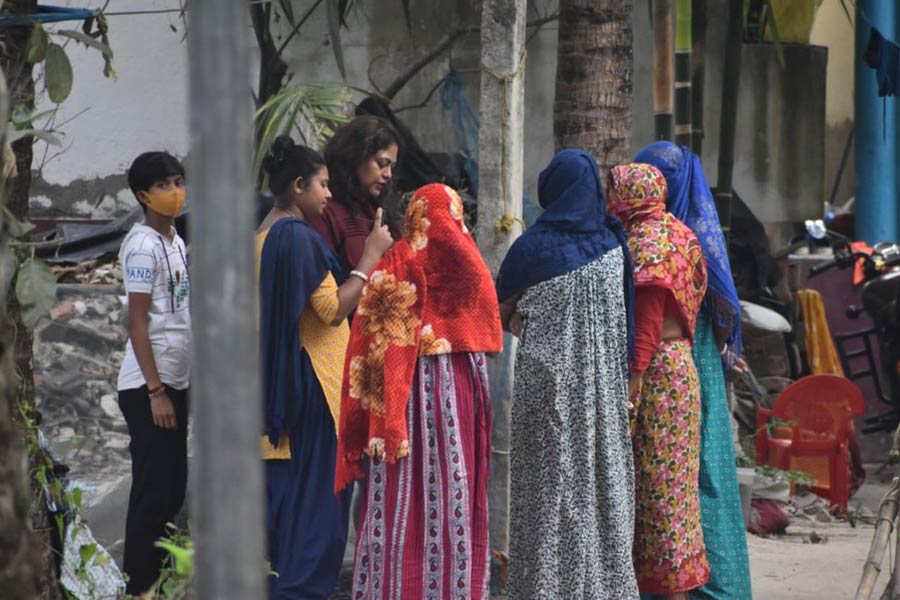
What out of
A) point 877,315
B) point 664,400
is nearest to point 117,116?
point 877,315

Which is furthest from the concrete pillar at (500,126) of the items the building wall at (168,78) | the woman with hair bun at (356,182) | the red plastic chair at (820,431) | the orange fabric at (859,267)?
the orange fabric at (859,267)

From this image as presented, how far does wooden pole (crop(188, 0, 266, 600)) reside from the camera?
1.51m

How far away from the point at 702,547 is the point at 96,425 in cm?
326

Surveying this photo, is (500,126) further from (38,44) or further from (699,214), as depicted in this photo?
(38,44)

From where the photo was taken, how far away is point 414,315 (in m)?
4.44

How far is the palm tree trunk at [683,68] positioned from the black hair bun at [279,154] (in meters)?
2.71

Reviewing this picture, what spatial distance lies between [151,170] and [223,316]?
3.38 m

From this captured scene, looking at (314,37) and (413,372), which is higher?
(314,37)

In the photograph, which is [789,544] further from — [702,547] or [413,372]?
[413,372]

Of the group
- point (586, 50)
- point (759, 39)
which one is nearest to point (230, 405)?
point (586, 50)

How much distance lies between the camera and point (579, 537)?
4.56 m

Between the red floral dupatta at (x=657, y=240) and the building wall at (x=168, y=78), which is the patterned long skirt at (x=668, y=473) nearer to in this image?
the red floral dupatta at (x=657, y=240)

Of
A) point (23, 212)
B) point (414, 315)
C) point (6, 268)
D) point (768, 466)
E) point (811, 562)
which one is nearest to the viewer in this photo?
point (6, 268)

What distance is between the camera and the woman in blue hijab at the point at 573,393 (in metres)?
4.55
